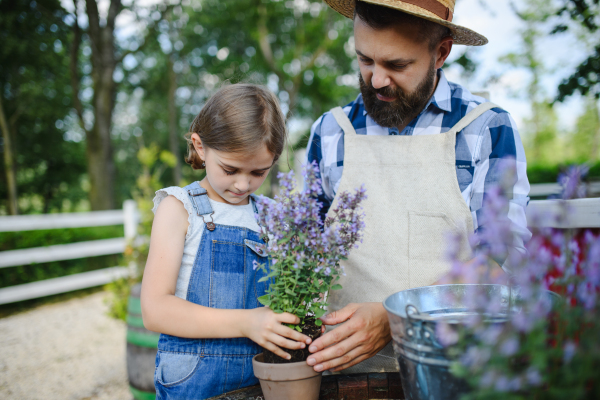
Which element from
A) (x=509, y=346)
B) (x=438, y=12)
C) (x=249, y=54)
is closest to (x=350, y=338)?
(x=509, y=346)

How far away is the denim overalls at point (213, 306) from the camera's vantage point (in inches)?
54.8

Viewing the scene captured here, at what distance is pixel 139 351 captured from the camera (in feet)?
9.31

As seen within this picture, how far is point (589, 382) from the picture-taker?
0.61 meters

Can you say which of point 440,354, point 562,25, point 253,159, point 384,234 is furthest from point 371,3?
point 562,25

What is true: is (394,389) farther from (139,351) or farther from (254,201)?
(139,351)

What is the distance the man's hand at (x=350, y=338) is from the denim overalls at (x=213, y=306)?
0.37 meters

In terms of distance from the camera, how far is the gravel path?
12.0 feet

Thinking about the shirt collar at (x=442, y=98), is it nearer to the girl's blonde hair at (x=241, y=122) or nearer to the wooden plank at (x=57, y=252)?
the girl's blonde hair at (x=241, y=122)

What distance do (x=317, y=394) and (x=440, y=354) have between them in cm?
52

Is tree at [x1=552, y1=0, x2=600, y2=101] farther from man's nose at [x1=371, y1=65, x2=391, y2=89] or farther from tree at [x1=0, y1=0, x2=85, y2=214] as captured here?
tree at [x1=0, y1=0, x2=85, y2=214]

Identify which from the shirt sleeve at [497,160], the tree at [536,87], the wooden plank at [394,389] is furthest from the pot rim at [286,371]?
the tree at [536,87]

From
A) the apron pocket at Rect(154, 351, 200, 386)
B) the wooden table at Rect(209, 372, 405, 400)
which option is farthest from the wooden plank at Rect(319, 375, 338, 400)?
the apron pocket at Rect(154, 351, 200, 386)

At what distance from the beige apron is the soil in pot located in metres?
0.49

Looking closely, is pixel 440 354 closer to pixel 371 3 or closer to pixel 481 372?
pixel 481 372
